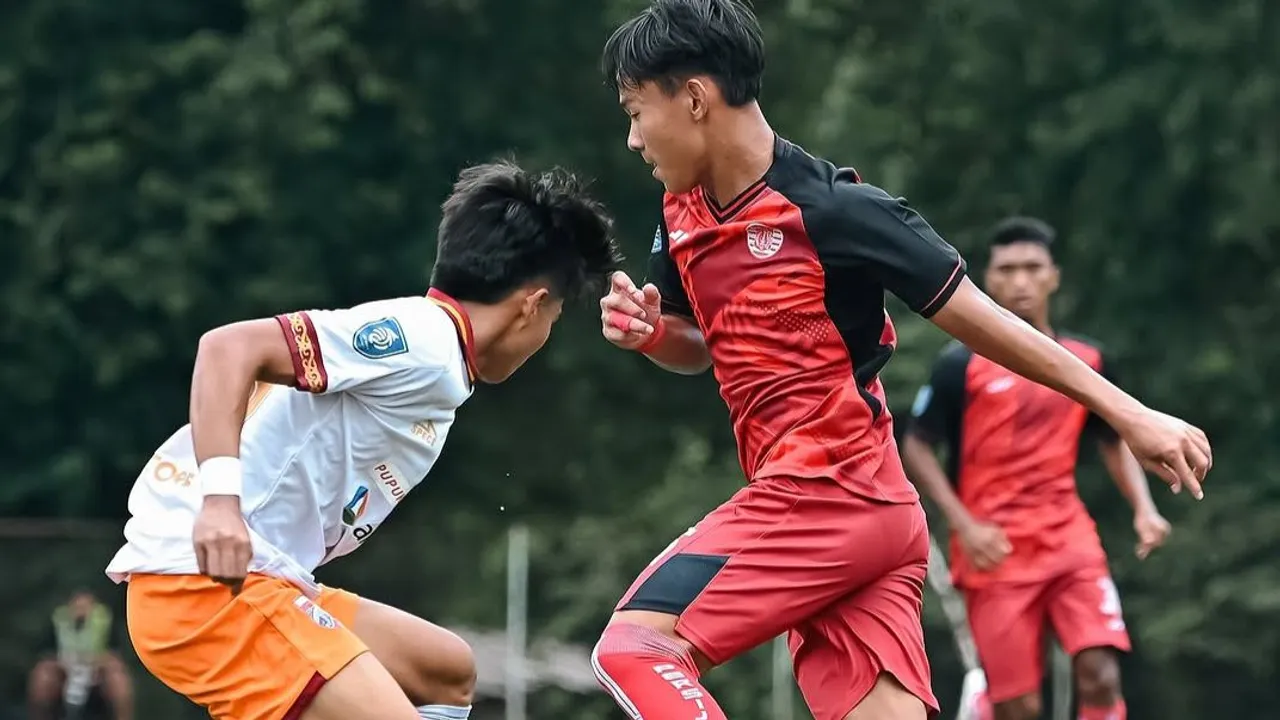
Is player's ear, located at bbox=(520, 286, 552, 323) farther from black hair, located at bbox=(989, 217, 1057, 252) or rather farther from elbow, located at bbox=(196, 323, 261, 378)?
black hair, located at bbox=(989, 217, 1057, 252)

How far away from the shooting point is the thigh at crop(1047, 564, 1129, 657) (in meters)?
7.90

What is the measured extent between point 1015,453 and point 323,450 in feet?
13.4

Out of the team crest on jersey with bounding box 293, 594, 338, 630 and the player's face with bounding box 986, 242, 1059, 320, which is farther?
the player's face with bounding box 986, 242, 1059, 320

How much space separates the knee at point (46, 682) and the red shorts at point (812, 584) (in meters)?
11.3

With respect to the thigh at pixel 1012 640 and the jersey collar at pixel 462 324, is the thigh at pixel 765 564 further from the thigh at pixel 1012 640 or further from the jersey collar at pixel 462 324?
the thigh at pixel 1012 640

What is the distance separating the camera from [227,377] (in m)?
4.46

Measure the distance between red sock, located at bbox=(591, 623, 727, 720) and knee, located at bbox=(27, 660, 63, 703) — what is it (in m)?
11.4

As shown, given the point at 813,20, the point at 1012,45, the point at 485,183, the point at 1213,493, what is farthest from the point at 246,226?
the point at 485,183

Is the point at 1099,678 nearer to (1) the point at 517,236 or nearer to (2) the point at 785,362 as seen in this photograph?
(2) the point at 785,362

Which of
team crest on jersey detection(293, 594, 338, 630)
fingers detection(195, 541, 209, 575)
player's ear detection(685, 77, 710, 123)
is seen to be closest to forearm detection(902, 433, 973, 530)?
player's ear detection(685, 77, 710, 123)

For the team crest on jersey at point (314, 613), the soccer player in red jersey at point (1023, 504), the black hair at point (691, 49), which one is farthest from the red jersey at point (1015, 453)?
the team crest on jersey at point (314, 613)

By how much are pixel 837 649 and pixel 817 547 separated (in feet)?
1.02

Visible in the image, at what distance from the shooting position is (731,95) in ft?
15.6

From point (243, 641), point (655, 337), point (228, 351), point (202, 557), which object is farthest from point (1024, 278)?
point (202, 557)
